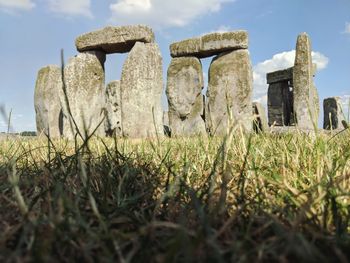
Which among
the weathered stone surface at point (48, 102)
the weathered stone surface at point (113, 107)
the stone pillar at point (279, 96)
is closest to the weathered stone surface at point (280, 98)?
the stone pillar at point (279, 96)

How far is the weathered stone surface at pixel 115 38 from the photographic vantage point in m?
8.40

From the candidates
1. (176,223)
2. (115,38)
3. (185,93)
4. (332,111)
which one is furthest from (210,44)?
(332,111)

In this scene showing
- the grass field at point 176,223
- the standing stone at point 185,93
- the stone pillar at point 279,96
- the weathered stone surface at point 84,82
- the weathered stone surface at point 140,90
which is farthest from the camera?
the stone pillar at point 279,96

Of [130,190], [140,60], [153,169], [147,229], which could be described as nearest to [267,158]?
[153,169]

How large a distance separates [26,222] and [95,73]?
321 inches

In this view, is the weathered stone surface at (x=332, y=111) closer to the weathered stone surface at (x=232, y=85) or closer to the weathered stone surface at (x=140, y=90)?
the weathered stone surface at (x=232, y=85)

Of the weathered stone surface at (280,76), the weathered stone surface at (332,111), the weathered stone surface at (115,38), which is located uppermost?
the weathered stone surface at (115,38)

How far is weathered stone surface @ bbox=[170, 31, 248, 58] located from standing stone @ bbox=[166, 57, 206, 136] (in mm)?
185

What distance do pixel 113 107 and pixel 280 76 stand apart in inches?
247

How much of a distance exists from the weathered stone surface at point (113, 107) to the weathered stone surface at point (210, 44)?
323 centimetres

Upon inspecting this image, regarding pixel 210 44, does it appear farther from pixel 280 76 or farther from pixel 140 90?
pixel 280 76

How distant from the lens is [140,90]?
27.5ft

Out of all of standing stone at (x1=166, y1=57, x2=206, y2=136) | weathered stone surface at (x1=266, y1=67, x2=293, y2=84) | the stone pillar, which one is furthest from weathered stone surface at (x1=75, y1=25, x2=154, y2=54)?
the stone pillar

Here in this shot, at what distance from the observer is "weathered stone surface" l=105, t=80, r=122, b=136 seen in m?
11.7
